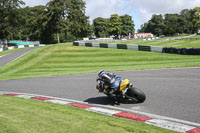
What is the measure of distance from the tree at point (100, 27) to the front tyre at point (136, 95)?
135 metres

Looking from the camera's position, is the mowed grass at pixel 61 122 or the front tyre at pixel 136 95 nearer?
the mowed grass at pixel 61 122

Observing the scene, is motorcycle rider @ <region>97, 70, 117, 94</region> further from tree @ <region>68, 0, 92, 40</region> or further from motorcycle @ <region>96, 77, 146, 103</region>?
tree @ <region>68, 0, 92, 40</region>

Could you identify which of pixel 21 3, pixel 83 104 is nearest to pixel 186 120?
pixel 83 104

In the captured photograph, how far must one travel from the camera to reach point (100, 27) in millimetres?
143000

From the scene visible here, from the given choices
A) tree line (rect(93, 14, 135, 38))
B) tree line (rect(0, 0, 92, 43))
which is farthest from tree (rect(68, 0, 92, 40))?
tree line (rect(93, 14, 135, 38))

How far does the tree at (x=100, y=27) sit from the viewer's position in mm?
142875

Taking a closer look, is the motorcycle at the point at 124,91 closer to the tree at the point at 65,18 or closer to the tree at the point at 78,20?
the tree at the point at 65,18

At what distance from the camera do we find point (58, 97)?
10320mm

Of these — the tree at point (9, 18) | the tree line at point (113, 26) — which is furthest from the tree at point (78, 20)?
the tree line at point (113, 26)

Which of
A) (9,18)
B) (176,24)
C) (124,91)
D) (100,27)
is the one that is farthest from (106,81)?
(176,24)

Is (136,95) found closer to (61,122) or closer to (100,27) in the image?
(61,122)

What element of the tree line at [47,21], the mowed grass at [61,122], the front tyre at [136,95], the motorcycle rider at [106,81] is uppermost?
the tree line at [47,21]

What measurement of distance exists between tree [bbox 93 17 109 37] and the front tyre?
443 feet

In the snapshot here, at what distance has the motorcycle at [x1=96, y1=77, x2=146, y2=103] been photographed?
26.9 feet
